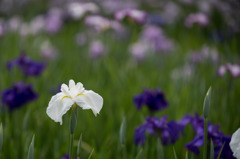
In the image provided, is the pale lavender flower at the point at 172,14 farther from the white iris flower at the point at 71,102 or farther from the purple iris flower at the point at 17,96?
the white iris flower at the point at 71,102

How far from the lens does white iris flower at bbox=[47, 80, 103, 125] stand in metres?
0.83

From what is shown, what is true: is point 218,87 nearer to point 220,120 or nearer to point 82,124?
point 220,120

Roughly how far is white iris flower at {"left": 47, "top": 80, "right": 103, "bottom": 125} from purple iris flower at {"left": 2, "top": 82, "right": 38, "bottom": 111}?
31.1 inches

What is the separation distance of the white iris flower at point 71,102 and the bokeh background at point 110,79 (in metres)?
0.47

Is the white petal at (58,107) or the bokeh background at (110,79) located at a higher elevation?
the white petal at (58,107)

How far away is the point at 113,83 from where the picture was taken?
253 centimetres

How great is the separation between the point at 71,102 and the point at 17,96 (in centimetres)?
86

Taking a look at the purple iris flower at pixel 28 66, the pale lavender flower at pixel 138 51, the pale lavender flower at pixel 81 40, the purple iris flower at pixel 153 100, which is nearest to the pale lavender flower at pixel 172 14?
the pale lavender flower at pixel 81 40

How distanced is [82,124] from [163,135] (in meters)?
0.75

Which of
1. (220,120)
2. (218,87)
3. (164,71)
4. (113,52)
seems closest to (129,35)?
(113,52)

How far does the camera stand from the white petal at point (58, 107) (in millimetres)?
829

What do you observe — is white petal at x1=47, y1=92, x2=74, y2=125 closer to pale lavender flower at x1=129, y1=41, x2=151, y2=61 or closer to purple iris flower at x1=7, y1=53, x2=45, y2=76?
purple iris flower at x1=7, y1=53, x2=45, y2=76

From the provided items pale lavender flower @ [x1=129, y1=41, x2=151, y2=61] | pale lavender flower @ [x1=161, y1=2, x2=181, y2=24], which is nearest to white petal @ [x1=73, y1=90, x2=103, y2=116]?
pale lavender flower @ [x1=129, y1=41, x2=151, y2=61]

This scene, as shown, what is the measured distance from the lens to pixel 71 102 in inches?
33.3
